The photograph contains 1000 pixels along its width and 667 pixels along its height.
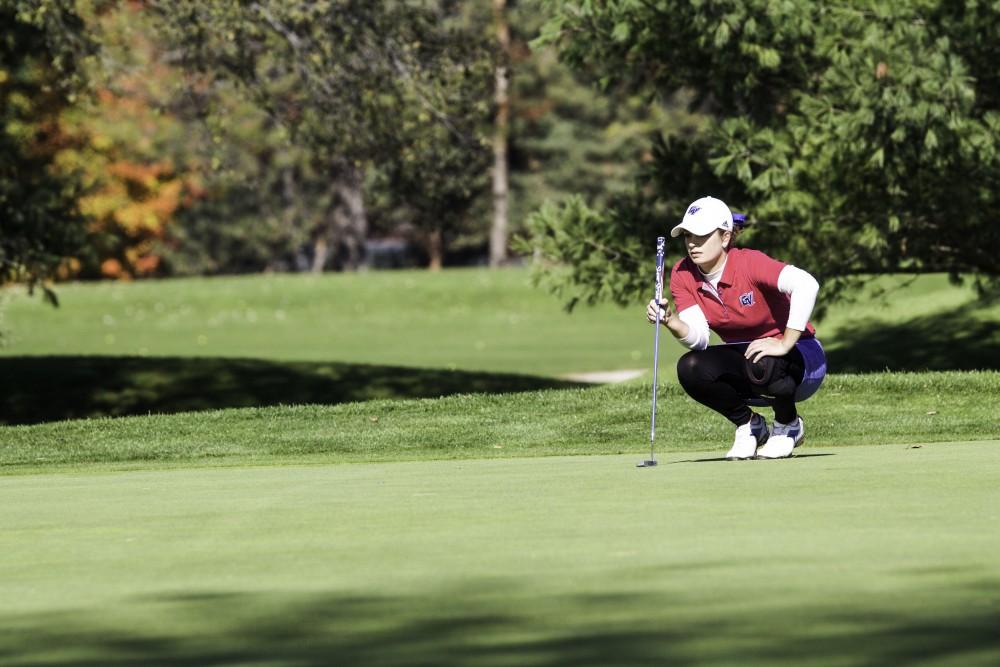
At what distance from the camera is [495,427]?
1417cm

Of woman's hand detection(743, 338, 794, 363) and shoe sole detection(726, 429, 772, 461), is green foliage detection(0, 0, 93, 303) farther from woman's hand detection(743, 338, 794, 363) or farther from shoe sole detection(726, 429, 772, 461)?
woman's hand detection(743, 338, 794, 363)

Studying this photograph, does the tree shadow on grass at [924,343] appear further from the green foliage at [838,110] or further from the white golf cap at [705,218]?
the white golf cap at [705,218]

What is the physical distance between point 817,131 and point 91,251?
9.62 m

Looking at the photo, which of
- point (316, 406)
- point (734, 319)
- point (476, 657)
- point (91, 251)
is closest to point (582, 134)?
point (91, 251)

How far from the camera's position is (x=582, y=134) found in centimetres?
8000

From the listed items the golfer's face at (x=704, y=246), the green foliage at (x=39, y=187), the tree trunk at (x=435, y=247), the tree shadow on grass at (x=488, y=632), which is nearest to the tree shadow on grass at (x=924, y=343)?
Result: the green foliage at (x=39, y=187)

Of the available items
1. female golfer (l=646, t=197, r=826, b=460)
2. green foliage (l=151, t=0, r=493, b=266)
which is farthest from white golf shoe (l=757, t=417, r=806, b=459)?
green foliage (l=151, t=0, r=493, b=266)

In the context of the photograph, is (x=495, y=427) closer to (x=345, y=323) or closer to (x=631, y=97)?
(x=631, y=97)

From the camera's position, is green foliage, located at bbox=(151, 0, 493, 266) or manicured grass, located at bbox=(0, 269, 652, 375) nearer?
green foliage, located at bbox=(151, 0, 493, 266)

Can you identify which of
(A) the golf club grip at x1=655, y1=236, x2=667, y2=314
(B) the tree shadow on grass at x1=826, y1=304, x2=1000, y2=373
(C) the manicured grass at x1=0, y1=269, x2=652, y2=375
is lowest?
(C) the manicured grass at x1=0, y1=269, x2=652, y2=375

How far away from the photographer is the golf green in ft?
13.5

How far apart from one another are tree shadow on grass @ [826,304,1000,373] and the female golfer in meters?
14.4

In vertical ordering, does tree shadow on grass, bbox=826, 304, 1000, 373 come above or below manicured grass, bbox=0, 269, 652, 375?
above

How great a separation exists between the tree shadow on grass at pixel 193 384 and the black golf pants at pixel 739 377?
1394cm
